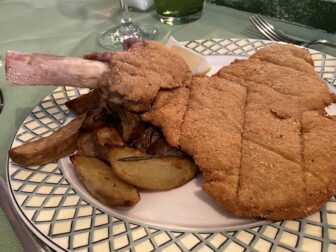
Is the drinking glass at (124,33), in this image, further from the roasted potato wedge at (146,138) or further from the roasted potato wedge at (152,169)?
the roasted potato wedge at (152,169)

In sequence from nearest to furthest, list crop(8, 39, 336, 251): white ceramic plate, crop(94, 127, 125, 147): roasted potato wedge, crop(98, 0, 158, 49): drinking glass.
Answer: crop(8, 39, 336, 251): white ceramic plate → crop(94, 127, 125, 147): roasted potato wedge → crop(98, 0, 158, 49): drinking glass

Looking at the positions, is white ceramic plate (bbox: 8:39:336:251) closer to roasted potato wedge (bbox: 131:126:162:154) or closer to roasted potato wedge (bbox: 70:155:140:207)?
roasted potato wedge (bbox: 70:155:140:207)

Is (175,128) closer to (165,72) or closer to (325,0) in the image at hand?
(165,72)

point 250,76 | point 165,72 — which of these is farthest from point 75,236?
point 250,76

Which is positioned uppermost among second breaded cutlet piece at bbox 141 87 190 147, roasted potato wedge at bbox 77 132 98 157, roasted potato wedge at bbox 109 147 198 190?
second breaded cutlet piece at bbox 141 87 190 147

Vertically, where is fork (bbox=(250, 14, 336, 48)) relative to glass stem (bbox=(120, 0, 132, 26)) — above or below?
above

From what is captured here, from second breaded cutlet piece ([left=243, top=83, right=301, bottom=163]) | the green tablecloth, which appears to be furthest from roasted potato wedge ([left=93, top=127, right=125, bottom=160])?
the green tablecloth

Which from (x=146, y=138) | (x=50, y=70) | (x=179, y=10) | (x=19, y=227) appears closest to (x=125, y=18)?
(x=179, y=10)

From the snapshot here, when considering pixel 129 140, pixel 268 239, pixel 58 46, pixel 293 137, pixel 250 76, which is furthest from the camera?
pixel 58 46
